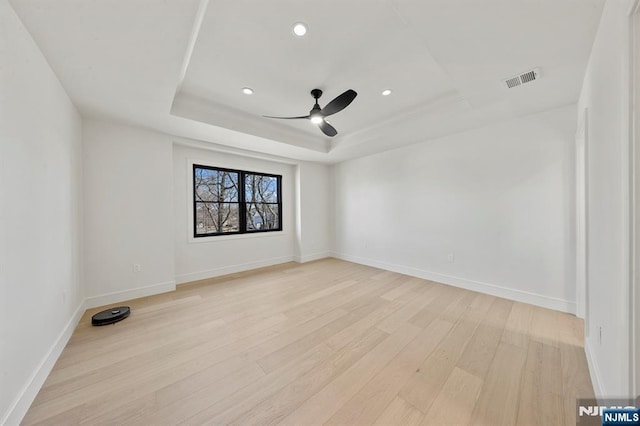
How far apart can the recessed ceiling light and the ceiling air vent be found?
194cm

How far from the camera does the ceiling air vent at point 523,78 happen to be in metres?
2.02

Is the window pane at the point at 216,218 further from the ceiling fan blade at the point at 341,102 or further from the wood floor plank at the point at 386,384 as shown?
the wood floor plank at the point at 386,384

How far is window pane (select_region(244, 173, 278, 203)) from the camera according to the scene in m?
4.64

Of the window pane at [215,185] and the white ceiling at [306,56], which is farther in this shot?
the window pane at [215,185]

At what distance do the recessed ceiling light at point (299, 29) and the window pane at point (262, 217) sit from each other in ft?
11.2

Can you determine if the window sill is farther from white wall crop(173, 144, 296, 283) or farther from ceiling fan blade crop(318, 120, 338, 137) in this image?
ceiling fan blade crop(318, 120, 338, 137)

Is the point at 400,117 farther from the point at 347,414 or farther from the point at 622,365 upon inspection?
the point at 347,414

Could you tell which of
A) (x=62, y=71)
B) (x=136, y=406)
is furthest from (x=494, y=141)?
(x=62, y=71)

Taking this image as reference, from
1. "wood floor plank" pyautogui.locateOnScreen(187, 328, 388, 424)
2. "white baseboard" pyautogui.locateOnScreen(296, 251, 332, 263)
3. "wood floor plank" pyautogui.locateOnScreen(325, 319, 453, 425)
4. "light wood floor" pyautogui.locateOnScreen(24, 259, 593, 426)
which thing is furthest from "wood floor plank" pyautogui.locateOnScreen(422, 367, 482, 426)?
"white baseboard" pyautogui.locateOnScreen(296, 251, 332, 263)

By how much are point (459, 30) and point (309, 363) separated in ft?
8.84

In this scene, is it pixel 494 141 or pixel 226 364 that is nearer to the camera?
pixel 226 364

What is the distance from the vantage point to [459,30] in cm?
156

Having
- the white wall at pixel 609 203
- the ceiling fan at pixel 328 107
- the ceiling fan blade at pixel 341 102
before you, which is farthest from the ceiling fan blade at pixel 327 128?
the white wall at pixel 609 203

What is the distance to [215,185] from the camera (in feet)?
13.8
